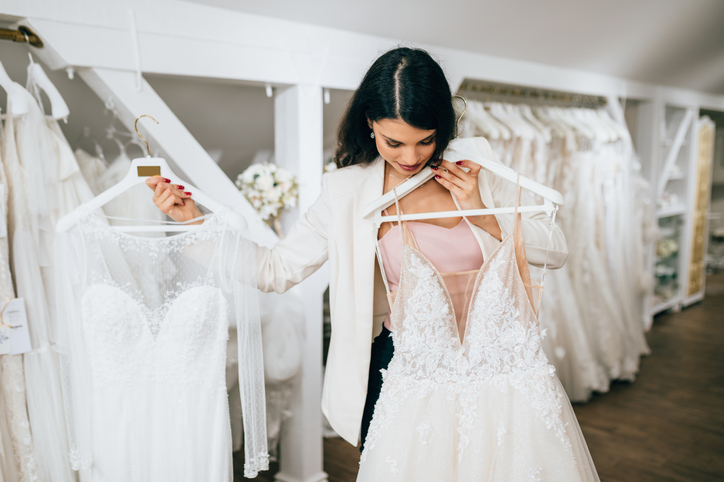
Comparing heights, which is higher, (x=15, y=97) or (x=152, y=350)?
(x=15, y=97)

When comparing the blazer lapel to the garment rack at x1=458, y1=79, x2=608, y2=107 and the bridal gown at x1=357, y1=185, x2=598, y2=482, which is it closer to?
the bridal gown at x1=357, y1=185, x2=598, y2=482

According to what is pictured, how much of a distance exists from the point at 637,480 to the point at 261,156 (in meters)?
2.65

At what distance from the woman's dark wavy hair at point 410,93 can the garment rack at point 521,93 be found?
2.07 m

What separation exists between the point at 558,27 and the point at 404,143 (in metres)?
2.44

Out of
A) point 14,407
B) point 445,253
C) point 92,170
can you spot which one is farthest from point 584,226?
point 14,407

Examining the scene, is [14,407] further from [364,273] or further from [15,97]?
[364,273]

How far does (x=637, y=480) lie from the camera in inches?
102

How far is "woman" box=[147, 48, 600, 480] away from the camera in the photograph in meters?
1.31

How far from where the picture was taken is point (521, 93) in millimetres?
3631

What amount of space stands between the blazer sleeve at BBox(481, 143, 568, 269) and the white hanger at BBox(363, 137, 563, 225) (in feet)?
0.36

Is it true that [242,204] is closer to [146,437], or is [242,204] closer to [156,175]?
[156,175]

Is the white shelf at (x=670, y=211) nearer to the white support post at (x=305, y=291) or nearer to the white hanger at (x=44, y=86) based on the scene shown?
the white support post at (x=305, y=291)

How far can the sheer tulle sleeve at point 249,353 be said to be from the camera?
60.0 inches

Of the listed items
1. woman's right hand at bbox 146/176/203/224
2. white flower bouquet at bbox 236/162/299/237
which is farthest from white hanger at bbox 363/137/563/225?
white flower bouquet at bbox 236/162/299/237
